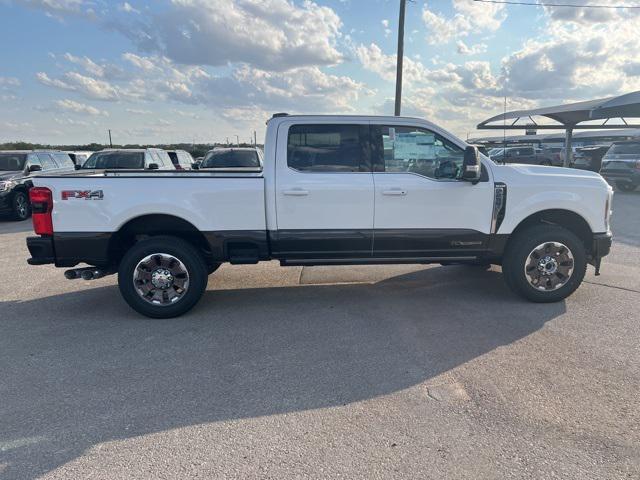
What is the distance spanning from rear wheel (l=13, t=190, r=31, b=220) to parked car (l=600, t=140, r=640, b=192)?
1946cm

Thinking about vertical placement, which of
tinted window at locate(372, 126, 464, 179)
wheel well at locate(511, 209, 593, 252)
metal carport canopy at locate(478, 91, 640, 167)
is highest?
metal carport canopy at locate(478, 91, 640, 167)

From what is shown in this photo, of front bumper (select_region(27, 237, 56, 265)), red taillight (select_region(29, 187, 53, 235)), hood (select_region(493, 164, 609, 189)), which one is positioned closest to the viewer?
red taillight (select_region(29, 187, 53, 235))

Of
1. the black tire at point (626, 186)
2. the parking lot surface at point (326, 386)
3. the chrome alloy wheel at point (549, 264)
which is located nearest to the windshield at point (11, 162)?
the parking lot surface at point (326, 386)

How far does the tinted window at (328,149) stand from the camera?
185 inches

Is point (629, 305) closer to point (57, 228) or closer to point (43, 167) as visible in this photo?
point (57, 228)

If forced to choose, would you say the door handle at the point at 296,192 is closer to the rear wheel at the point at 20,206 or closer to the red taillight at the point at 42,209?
the red taillight at the point at 42,209

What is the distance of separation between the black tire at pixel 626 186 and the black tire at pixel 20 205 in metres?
19.8

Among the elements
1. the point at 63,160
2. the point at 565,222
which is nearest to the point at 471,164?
the point at 565,222

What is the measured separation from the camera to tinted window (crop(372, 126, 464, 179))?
4754 millimetres

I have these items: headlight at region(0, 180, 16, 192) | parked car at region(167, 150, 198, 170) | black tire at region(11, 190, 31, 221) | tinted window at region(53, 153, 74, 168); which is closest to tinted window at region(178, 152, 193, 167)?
parked car at region(167, 150, 198, 170)

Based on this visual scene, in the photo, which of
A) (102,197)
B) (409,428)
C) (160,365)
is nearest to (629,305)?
(409,428)

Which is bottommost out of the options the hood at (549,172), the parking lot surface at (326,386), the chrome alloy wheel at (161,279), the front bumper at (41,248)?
the parking lot surface at (326,386)

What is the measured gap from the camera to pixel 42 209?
4383 millimetres

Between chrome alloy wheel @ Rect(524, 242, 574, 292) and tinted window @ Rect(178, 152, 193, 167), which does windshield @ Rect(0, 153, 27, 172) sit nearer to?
tinted window @ Rect(178, 152, 193, 167)
